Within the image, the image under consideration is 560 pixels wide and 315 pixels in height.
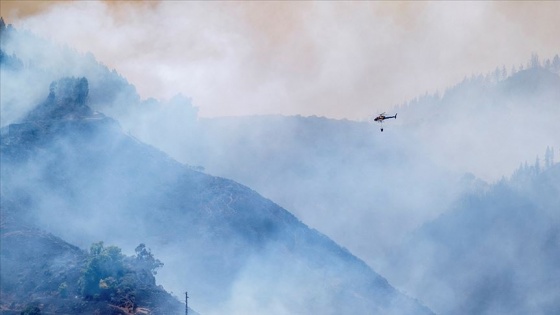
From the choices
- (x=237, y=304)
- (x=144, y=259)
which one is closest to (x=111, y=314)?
(x=144, y=259)

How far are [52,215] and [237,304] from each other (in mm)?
57507

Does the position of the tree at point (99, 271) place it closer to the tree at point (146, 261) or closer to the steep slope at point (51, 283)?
the steep slope at point (51, 283)

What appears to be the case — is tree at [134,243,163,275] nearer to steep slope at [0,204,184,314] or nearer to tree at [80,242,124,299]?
steep slope at [0,204,184,314]

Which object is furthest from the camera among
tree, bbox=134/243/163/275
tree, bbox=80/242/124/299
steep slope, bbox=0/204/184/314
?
tree, bbox=134/243/163/275

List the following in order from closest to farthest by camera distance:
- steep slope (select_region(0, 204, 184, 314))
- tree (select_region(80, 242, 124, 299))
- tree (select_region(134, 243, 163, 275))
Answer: steep slope (select_region(0, 204, 184, 314)) → tree (select_region(80, 242, 124, 299)) → tree (select_region(134, 243, 163, 275))

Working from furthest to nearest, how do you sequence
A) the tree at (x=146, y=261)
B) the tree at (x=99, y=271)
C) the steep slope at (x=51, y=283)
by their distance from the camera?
the tree at (x=146, y=261)
the tree at (x=99, y=271)
the steep slope at (x=51, y=283)

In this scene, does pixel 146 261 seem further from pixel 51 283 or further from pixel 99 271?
pixel 51 283

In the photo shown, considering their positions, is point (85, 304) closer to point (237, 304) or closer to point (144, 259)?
point (144, 259)

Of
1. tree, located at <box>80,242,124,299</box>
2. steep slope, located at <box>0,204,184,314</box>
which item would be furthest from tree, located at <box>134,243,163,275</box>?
tree, located at <box>80,242,124,299</box>

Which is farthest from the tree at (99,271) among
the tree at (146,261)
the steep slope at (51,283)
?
the tree at (146,261)

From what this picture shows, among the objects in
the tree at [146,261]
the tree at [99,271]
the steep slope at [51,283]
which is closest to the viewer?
the steep slope at [51,283]

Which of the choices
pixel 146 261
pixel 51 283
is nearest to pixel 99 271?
pixel 51 283

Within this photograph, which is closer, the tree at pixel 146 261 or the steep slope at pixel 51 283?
the steep slope at pixel 51 283

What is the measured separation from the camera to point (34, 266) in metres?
162
